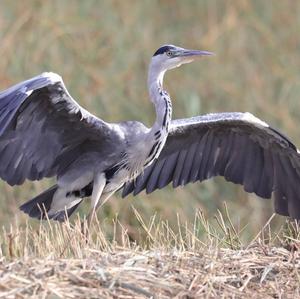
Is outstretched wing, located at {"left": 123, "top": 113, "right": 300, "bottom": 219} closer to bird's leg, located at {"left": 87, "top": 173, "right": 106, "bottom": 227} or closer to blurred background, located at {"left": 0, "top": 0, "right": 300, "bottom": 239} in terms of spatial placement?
bird's leg, located at {"left": 87, "top": 173, "right": 106, "bottom": 227}

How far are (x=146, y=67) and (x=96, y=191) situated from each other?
341 centimetres

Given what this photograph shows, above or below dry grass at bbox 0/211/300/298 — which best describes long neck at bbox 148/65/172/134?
above

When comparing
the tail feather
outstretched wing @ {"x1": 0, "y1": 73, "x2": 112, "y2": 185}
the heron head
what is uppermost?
the heron head

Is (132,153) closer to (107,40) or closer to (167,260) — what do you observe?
(167,260)

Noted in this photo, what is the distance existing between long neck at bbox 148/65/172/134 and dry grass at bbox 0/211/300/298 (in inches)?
46.2

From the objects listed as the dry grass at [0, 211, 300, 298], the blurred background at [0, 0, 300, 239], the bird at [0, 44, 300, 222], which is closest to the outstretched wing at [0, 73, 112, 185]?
the bird at [0, 44, 300, 222]

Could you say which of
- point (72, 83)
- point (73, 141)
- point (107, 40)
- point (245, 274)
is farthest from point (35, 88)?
point (107, 40)

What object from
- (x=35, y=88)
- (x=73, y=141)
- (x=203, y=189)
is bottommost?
(x=203, y=189)

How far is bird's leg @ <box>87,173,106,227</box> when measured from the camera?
682 cm

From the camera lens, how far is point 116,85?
9.80 m

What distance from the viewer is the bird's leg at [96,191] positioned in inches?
269

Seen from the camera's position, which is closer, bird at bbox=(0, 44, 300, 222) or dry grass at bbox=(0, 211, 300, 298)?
dry grass at bbox=(0, 211, 300, 298)

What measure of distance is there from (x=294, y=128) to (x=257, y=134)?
8.94 ft

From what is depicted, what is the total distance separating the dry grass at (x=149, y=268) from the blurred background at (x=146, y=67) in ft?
10.8
